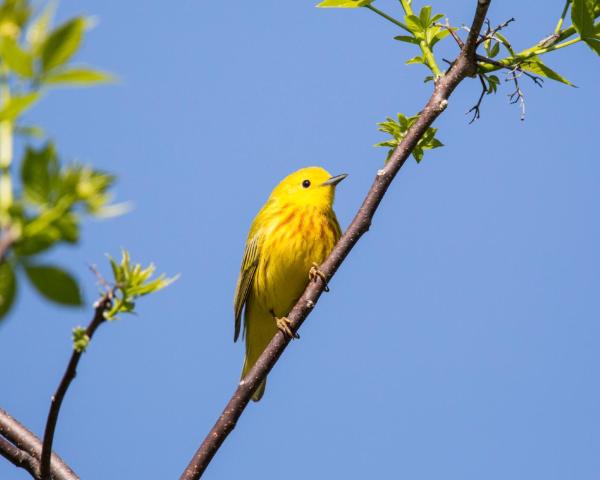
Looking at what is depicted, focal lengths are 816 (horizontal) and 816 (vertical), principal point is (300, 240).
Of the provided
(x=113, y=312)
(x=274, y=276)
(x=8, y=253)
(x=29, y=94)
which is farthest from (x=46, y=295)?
(x=274, y=276)

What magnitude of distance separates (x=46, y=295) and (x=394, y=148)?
2.12 metres

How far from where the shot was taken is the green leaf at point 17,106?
0.73 metres

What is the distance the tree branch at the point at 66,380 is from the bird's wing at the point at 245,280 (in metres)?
3.61

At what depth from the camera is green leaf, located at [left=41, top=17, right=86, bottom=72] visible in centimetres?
79

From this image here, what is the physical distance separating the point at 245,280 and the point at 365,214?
300cm

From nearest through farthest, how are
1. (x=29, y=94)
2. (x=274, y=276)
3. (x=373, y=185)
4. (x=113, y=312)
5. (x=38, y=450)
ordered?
(x=29, y=94)
(x=113, y=312)
(x=38, y=450)
(x=373, y=185)
(x=274, y=276)

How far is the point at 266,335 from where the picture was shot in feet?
19.3

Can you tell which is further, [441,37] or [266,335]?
[266,335]

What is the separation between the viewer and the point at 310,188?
5883 millimetres

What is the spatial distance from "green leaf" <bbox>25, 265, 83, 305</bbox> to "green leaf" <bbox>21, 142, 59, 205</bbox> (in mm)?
67

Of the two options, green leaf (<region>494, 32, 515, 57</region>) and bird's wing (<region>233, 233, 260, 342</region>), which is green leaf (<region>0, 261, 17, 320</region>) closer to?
green leaf (<region>494, 32, 515, 57</region>)

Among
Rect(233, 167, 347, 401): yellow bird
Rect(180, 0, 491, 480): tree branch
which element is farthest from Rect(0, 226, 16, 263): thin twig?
Rect(233, 167, 347, 401): yellow bird

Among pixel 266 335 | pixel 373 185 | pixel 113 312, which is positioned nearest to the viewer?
pixel 113 312

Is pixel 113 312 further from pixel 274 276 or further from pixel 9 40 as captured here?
pixel 274 276
